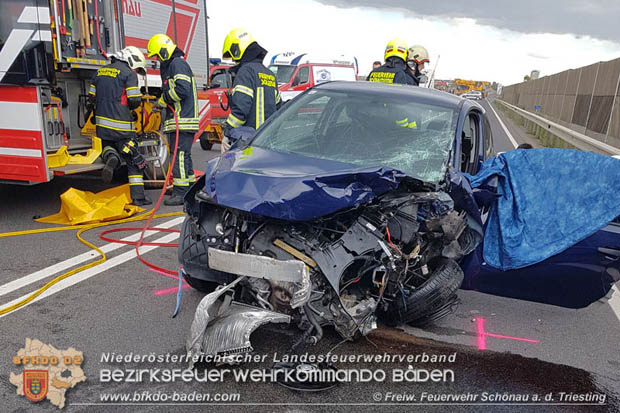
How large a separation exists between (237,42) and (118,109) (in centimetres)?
181

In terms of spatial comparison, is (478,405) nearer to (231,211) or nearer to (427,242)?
(427,242)

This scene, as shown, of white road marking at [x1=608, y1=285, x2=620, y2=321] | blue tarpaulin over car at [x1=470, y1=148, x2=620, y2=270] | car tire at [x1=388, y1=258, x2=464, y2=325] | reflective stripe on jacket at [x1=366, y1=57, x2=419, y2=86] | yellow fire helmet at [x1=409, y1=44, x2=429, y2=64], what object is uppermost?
yellow fire helmet at [x1=409, y1=44, x2=429, y2=64]

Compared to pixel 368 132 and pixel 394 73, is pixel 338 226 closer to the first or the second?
pixel 368 132

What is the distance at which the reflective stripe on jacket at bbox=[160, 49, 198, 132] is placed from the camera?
262 inches

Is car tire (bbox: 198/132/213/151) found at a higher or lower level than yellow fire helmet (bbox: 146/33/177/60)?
lower

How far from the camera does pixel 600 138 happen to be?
40.7 ft

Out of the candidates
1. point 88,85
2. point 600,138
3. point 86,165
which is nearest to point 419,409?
point 86,165

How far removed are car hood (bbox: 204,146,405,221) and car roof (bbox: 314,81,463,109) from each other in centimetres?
122

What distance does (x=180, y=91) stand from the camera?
21.9 feet

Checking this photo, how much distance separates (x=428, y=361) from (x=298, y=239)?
3.89ft

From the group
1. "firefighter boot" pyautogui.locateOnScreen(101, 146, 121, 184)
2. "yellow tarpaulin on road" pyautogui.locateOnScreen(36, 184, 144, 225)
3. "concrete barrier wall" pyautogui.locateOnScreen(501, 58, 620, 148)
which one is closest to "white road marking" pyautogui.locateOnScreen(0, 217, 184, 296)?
"yellow tarpaulin on road" pyautogui.locateOnScreen(36, 184, 144, 225)

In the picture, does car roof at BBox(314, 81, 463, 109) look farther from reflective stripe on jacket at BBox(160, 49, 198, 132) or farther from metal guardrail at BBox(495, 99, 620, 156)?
metal guardrail at BBox(495, 99, 620, 156)

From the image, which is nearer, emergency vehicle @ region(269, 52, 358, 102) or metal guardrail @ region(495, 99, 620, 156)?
metal guardrail @ region(495, 99, 620, 156)

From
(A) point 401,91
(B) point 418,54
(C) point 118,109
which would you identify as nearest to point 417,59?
(B) point 418,54
